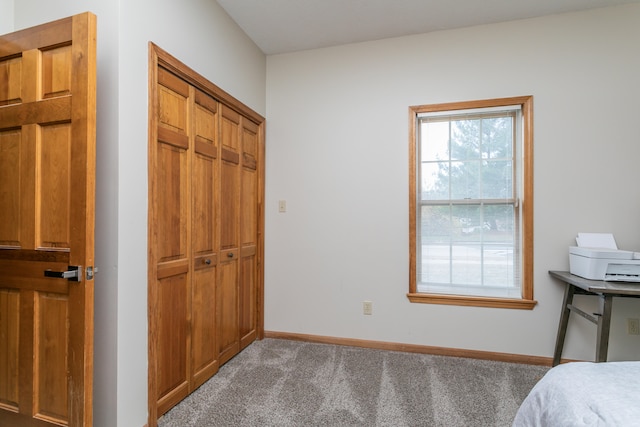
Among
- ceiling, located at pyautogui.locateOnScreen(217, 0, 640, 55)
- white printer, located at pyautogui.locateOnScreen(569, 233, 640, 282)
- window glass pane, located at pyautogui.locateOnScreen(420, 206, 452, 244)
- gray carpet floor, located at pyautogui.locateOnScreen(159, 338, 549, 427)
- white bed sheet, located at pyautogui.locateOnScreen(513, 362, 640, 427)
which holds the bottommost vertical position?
gray carpet floor, located at pyautogui.locateOnScreen(159, 338, 549, 427)

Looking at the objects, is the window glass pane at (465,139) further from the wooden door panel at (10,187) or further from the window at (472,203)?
the wooden door panel at (10,187)

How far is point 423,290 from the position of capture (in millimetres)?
2857

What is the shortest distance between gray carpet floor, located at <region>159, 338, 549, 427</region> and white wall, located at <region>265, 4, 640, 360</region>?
308 millimetres

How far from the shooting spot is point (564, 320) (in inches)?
94.7

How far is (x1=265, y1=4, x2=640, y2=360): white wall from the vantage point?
2455 mm

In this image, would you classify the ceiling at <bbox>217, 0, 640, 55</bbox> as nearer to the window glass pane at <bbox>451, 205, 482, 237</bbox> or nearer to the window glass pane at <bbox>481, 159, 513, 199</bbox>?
the window glass pane at <bbox>481, 159, 513, 199</bbox>

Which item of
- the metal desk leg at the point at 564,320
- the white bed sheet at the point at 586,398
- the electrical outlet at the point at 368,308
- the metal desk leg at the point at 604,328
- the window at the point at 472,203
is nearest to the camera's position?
the white bed sheet at the point at 586,398

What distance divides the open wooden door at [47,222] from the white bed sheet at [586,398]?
1822mm

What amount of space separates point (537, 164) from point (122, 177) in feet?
9.65

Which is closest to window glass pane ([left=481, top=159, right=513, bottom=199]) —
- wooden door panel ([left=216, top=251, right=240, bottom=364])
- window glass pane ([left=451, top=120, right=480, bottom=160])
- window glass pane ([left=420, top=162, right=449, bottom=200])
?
window glass pane ([left=451, top=120, right=480, bottom=160])

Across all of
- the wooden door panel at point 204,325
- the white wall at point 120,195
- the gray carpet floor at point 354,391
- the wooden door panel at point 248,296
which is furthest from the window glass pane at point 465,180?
the white wall at point 120,195

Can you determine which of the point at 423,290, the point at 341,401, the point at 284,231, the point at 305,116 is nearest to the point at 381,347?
the point at 423,290

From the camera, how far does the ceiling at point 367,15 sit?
94.4 inches

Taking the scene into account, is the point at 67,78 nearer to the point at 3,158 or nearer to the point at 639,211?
the point at 3,158
